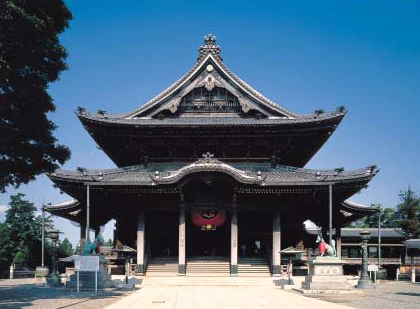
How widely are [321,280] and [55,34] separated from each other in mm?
18596

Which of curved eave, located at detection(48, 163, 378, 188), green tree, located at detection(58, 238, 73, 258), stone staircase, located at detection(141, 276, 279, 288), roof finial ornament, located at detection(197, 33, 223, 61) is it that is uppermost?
roof finial ornament, located at detection(197, 33, 223, 61)

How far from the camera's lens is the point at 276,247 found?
32781mm

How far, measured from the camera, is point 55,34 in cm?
1905

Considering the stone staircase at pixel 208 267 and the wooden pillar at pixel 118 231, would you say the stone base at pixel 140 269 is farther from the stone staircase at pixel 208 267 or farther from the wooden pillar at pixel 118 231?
the wooden pillar at pixel 118 231

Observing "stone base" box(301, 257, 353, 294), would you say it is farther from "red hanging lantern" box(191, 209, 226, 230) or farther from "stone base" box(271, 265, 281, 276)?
"red hanging lantern" box(191, 209, 226, 230)

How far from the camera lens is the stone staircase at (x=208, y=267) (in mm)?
32625

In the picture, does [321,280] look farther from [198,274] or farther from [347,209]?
[347,209]

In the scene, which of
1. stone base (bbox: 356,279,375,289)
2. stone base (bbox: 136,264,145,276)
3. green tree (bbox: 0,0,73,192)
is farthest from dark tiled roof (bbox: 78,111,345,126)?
green tree (bbox: 0,0,73,192)

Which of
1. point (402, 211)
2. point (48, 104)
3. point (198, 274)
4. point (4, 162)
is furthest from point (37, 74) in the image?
point (402, 211)

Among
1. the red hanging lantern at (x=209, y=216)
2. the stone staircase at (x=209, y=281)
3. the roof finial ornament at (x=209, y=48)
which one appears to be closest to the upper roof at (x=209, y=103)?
the roof finial ornament at (x=209, y=48)

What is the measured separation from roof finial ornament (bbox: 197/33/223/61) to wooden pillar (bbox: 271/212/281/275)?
47.1 ft

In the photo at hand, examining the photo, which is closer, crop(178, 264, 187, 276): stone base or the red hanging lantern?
crop(178, 264, 187, 276): stone base

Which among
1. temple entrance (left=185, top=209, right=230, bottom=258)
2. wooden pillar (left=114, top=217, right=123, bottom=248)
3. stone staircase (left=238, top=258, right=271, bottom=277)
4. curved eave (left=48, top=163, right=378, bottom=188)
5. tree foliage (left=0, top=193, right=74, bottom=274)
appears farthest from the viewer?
tree foliage (left=0, top=193, right=74, bottom=274)

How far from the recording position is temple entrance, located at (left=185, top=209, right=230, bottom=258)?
126 feet
